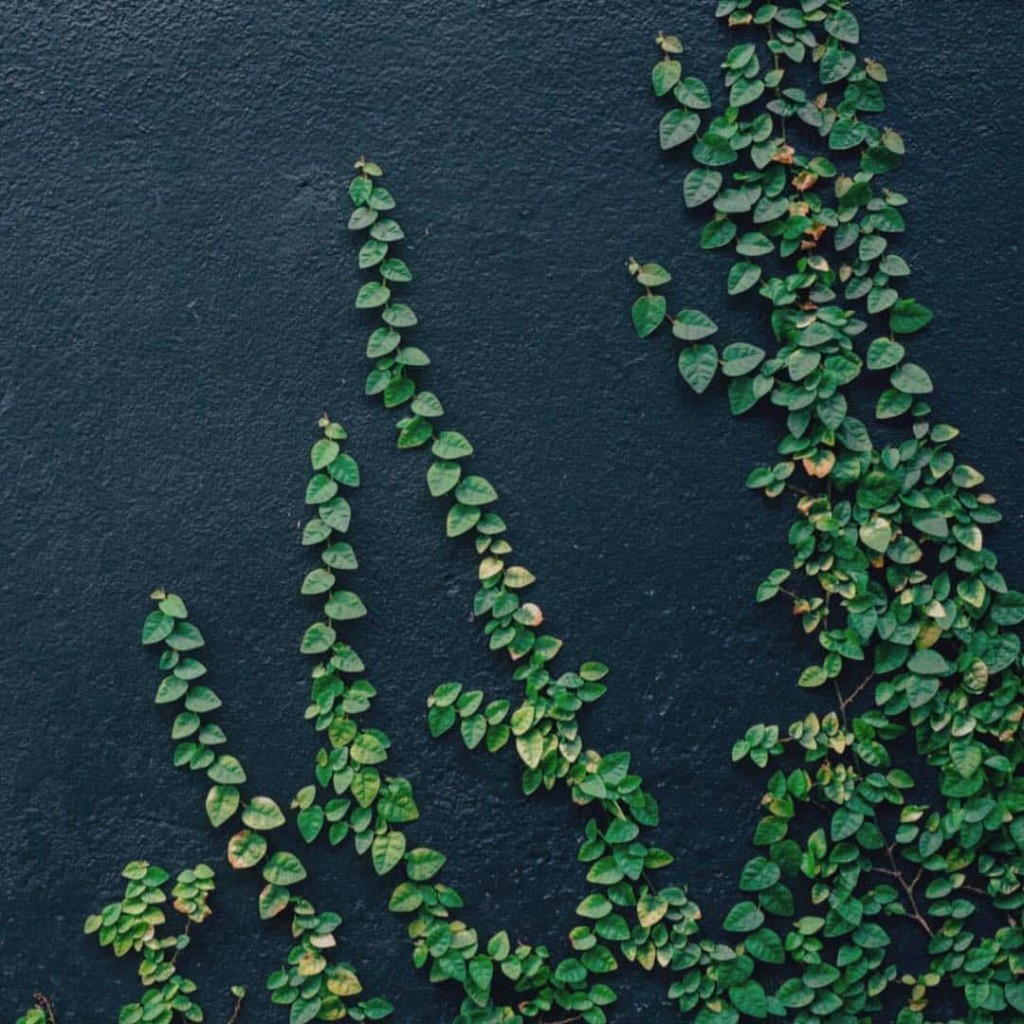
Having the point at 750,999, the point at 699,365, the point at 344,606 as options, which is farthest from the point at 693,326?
the point at 750,999

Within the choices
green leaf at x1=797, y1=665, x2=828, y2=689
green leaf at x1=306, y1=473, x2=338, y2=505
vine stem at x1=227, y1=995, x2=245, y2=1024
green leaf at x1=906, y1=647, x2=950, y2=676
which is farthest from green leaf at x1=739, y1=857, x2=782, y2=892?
green leaf at x1=306, y1=473, x2=338, y2=505

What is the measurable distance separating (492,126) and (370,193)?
366mm

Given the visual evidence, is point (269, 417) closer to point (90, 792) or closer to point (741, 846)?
point (90, 792)

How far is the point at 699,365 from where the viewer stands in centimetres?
358

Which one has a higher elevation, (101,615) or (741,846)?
(101,615)

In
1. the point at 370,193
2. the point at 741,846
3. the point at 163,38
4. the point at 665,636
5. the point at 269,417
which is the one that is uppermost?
the point at 163,38

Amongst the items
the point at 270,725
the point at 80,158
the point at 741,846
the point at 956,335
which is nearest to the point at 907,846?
the point at 741,846

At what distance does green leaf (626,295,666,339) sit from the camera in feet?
11.8

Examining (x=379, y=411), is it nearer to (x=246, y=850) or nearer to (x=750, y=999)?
(x=246, y=850)

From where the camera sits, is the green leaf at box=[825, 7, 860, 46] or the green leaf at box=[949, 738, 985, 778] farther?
the green leaf at box=[825, 7, 860, 46]

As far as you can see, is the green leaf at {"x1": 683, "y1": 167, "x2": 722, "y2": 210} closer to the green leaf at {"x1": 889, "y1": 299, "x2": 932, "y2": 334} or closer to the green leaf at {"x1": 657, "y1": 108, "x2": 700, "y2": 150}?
the green leaf at {"x1": 657, "y1": 108, "x2": 700, "y2": 150}

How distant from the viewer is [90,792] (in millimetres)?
3605

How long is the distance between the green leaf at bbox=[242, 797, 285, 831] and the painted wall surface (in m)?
0.05

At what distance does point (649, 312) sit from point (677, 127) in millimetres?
480
